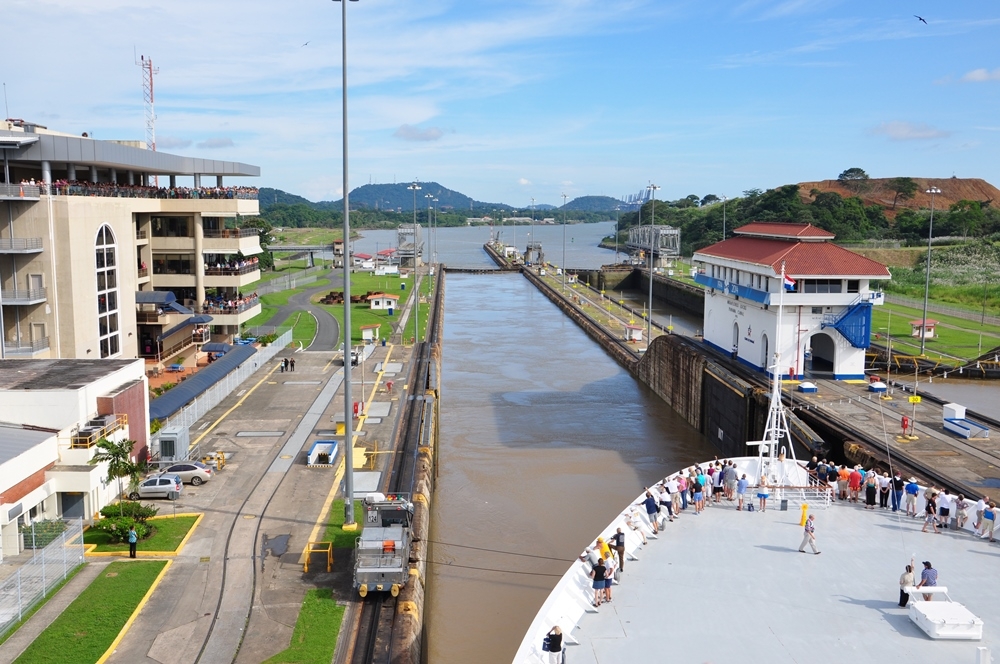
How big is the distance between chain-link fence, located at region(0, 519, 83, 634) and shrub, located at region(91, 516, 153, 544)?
67 centimetres

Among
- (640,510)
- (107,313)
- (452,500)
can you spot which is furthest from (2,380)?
(640,510)

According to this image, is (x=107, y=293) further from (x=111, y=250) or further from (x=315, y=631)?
(x=315, y=631)

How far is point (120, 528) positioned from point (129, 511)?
1.06 m

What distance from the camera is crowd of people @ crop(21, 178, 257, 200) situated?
35312 mm

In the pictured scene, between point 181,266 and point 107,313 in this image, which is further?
point 181,266

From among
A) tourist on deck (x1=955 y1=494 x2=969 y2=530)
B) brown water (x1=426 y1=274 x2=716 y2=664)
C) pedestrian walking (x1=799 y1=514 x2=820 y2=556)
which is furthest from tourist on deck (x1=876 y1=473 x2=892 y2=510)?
brown water (x1=426 y1=274 x2=716 y2=664)

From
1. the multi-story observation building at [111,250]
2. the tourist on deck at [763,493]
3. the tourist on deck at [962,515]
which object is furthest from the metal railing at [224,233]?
the tourist on deck at [962,515]

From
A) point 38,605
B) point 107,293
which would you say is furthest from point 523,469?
point 107,293

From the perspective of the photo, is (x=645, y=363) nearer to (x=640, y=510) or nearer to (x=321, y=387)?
(x=321, y=387)

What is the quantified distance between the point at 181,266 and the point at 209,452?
22.1 m

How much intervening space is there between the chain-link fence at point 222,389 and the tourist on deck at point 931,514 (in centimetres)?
2406

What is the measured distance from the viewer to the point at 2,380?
26.5 metres

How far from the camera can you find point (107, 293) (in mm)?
37031

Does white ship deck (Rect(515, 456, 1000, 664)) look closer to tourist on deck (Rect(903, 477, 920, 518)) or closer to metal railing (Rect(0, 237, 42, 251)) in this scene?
tourist on deck (Rect(903, 477, 920, 518))
